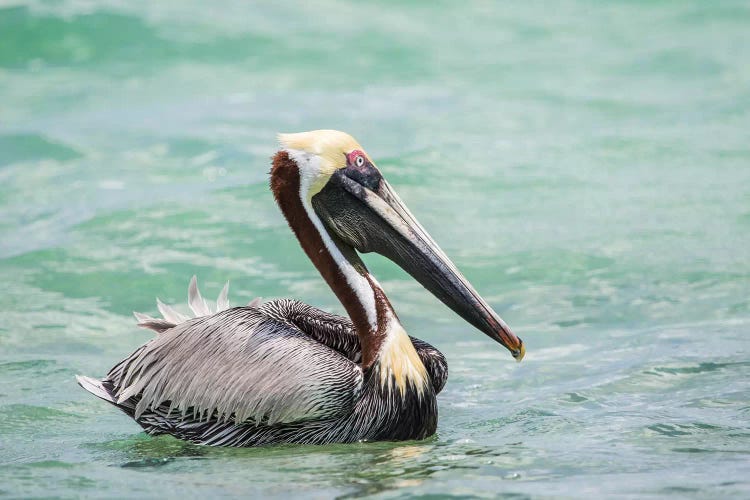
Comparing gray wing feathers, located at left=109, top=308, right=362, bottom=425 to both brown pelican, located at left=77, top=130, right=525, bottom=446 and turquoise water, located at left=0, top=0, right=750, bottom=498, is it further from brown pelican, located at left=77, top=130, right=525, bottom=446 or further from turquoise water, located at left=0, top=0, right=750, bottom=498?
turquoise water, located at left=0, top=0, right=750, bottom=498

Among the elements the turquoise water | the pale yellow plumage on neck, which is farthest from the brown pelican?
the turquoise water

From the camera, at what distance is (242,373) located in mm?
5273

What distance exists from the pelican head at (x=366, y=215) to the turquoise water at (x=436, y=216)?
2.07ft

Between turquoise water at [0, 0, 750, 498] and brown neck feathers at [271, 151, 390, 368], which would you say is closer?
turquoise water at [0, 0, 750, 498]

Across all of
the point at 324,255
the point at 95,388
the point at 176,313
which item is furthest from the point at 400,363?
the point at 95,388

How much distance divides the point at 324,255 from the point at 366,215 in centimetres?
26

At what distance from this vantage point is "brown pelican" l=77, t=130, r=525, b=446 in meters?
5.23

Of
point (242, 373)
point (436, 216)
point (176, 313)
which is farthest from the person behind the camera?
point (436, 216)

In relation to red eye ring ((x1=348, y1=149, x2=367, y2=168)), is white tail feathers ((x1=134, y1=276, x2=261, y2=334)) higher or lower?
lower

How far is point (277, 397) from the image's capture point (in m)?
5.18

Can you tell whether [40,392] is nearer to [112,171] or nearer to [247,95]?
[112,171]

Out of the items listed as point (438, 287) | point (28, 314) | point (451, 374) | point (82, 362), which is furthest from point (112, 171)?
point (438, 287)

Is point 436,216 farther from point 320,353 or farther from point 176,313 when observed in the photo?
point 320,353

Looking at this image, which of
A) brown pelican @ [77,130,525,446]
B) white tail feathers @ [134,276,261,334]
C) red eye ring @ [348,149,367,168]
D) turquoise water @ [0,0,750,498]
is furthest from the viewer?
white tail feathers @ [134,276,261,334]
